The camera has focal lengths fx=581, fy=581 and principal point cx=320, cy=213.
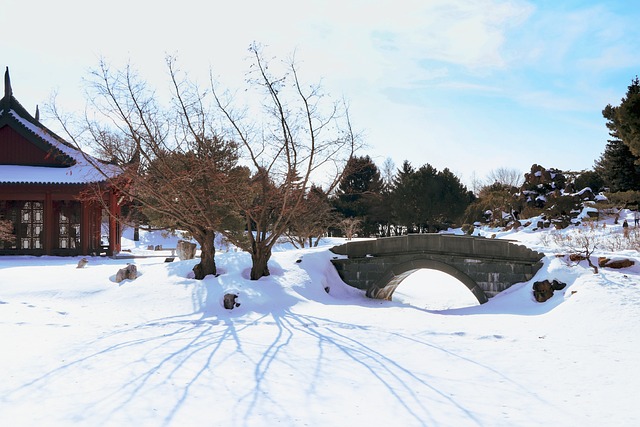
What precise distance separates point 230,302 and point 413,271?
224 inches

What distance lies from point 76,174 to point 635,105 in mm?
19119

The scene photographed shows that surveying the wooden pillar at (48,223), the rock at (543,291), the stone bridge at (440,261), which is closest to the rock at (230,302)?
the stone bridge at (440,261)

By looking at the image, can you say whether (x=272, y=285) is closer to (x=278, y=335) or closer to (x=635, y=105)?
(x=278, y=335)

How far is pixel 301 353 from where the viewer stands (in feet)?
30.9

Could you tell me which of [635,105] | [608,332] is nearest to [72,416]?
[608,332]

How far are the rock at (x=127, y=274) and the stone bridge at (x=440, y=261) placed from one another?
5.74 meters

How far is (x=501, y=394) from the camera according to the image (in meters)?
7.34

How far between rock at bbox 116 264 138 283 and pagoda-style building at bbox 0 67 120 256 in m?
6.10

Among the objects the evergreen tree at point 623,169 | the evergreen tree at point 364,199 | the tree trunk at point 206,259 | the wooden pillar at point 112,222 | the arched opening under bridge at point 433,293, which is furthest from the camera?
the evergreen tree at point 364,199

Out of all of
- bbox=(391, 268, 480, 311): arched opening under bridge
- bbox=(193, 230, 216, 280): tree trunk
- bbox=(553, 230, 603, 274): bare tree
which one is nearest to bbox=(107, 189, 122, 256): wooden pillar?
bbox=(193, 230, 216, 280): tree trunk

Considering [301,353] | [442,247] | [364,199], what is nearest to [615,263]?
[442,247]

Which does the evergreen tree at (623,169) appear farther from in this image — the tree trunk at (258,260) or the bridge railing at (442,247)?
the tree trunk at (258,260)

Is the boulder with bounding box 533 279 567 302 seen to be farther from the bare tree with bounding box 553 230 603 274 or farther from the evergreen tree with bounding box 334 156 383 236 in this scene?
the evergreen tree with bounding box 334 156 383 236

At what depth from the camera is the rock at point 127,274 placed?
1573cm
